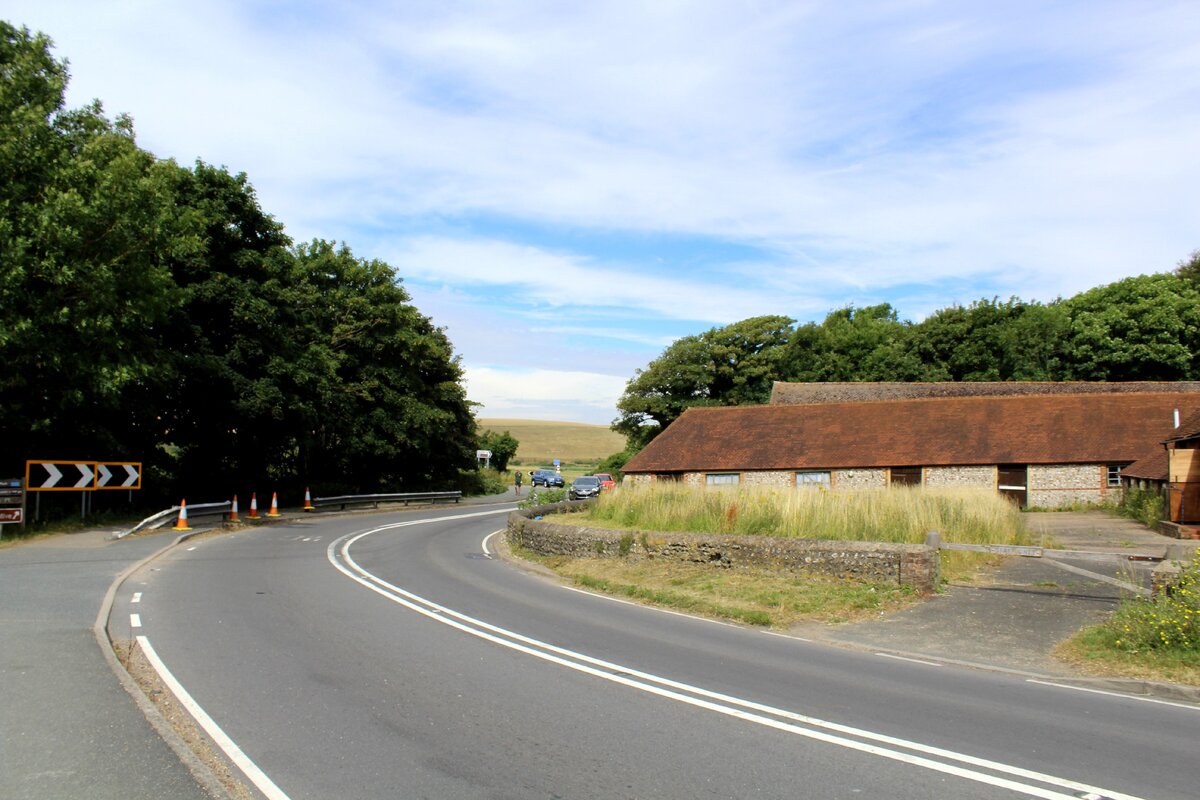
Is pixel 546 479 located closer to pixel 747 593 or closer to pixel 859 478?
pixel 859 478

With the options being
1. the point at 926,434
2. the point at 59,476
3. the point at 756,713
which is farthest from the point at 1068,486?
the point at 59,476

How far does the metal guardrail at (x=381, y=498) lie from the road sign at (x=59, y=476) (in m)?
14.1

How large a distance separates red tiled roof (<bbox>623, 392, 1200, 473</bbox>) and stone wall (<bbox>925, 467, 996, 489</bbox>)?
1.21ft

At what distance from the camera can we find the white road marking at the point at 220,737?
16.7ft

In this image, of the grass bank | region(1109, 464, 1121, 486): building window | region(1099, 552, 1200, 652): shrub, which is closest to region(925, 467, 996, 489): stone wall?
region(1109, 464, 1121, 486): building window

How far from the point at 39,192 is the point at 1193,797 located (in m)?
26.3

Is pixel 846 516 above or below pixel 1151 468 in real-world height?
below

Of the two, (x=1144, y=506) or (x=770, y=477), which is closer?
(x=1144, y=506)

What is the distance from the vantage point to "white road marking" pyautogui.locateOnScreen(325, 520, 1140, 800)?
5453mm

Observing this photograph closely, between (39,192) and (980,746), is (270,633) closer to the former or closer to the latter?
(980,746)

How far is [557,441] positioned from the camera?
457 feet

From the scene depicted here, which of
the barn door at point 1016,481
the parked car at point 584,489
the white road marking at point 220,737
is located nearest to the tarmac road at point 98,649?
the white road marking at point 220,737

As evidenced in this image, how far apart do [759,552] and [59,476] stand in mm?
17366

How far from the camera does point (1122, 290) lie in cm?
6356
